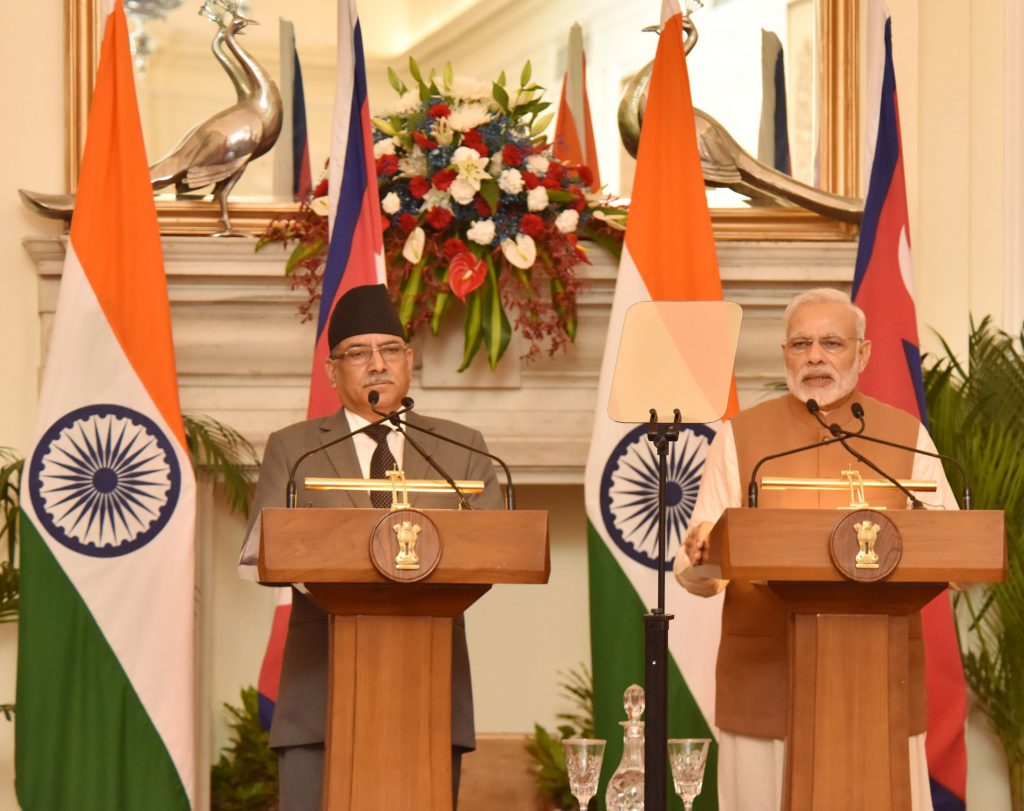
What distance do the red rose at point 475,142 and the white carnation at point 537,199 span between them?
19 centimetres

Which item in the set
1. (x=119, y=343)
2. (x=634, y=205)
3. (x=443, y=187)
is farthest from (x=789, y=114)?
(x=119, y=343)

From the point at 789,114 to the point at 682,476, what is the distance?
153cm

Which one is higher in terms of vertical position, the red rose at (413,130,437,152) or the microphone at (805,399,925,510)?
the red rose at (413,130,437,152)

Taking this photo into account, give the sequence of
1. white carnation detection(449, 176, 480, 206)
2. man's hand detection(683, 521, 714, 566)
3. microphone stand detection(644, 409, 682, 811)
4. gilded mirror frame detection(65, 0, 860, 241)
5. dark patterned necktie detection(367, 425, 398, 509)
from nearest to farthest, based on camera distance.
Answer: microphone stand detection(644, 409, 682, 811) → man's hand detection(683, 521, 714, 566) → dark patterned necktie detection(367, 425, 398, 509) → white carnation detection(449, 176, 480, 206) → gilded mirror frame detection(65, 0, 860, 241)

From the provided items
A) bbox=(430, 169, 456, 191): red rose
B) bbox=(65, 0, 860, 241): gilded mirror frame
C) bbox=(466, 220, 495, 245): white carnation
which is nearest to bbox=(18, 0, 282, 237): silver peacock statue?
bbox=(430, 169, 456, 191): red rose

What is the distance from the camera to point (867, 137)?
4480 millimetres

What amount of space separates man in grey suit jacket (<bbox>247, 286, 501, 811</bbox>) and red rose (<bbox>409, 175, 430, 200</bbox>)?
1152mm

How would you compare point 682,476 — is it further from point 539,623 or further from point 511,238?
point 539,623

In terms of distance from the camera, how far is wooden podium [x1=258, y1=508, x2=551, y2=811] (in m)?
2.57

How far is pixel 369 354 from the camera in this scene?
3.19 meters

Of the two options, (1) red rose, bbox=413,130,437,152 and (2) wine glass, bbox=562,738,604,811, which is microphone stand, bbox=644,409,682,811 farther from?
(1) red rose, bbox=413,130,437,152

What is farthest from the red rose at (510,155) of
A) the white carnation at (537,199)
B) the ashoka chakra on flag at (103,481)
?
the ashoka chakra on flag at (103,481)

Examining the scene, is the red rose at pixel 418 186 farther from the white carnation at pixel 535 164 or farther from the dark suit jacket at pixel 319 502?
the dark suit jacket at pixel 319 502

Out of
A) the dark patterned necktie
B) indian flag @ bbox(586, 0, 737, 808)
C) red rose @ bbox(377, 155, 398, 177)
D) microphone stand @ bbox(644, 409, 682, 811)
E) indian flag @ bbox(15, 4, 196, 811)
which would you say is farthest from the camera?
red rose @ bbox(377, 155, 398, 177)
